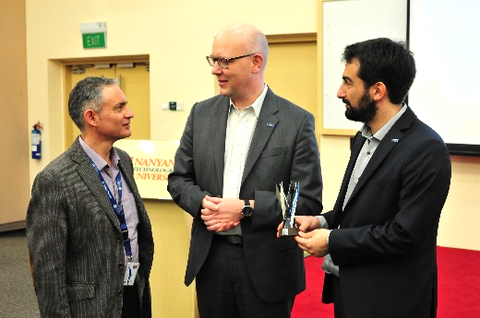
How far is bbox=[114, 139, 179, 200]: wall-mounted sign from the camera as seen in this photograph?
3441 millimetres

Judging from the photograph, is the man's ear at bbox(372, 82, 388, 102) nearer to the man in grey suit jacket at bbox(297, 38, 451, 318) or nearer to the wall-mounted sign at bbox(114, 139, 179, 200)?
the man in grey suit jacket at bbox(297, 38, 451, 318)

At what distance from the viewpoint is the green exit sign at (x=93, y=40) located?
267 inches

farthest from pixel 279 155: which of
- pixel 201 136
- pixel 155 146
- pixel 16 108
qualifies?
pixel 16 108

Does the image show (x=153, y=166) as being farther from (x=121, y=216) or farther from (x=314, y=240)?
(x=314, y=240)

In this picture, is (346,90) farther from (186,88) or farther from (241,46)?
(186,88)

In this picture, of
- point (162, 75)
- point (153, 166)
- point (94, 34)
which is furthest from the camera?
point (94, 34)

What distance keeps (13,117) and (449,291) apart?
5.77 metres

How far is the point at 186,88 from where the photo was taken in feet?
20.5

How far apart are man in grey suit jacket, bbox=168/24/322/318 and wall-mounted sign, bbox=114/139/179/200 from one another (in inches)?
46.2

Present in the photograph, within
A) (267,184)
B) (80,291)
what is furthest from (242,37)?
(80,291)

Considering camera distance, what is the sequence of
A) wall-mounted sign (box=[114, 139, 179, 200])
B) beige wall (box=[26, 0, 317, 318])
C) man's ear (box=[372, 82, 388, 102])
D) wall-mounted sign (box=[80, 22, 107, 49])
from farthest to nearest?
wall-mounted sign (box=[80, 22, 107, 49])
beige wall (box=[26, 0, 317, 318])
wall-mounted sign (box=[114, 139, 179, 200])
man's ear (box=[372, 82, 388, 102])

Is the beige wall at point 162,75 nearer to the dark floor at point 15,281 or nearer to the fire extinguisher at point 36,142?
the fire extinguisher at point 36,142

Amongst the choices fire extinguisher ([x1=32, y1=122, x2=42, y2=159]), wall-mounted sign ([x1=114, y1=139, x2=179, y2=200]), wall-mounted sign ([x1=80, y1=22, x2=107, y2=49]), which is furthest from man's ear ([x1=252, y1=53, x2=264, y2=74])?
fire extinguisher ([x1=32, y1=122, x2=42, y2=159])

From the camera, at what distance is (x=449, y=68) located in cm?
445
